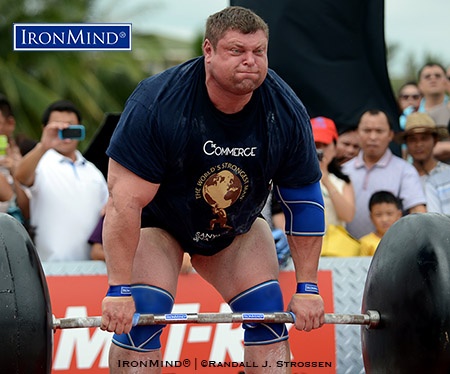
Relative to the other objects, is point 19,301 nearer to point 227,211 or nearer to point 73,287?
point 227,211

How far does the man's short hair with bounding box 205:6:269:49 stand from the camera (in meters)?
4.62

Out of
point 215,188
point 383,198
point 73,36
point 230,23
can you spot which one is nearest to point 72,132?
point 73,36

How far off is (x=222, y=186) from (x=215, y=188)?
0.12ft

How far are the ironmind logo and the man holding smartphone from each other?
1.49 meters

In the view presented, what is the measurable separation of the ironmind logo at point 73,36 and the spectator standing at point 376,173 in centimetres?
275

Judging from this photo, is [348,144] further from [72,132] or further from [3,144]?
[3,144]

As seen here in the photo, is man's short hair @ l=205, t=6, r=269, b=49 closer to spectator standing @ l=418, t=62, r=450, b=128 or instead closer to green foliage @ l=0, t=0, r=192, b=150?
spectator standing @ l=418, t=62, r=450, b=128

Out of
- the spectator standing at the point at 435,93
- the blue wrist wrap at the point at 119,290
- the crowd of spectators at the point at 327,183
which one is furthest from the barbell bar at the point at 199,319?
the spectator standing at the point at 435,93

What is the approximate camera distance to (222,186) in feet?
15.9

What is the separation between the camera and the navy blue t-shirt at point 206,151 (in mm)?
4672

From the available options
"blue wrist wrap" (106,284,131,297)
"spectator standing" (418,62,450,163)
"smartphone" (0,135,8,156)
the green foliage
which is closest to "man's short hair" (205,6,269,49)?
"blue wrist wrap" (106,284,131,297)

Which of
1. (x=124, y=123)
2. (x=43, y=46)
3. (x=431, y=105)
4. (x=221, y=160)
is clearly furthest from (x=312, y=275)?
(x=431, y=105)

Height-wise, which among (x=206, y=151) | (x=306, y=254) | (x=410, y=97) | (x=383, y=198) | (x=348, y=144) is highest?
(x=410, y=97)

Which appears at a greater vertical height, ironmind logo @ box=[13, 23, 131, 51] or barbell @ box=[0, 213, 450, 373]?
ironmind logo @ box=[13, 23, 131, 51]
